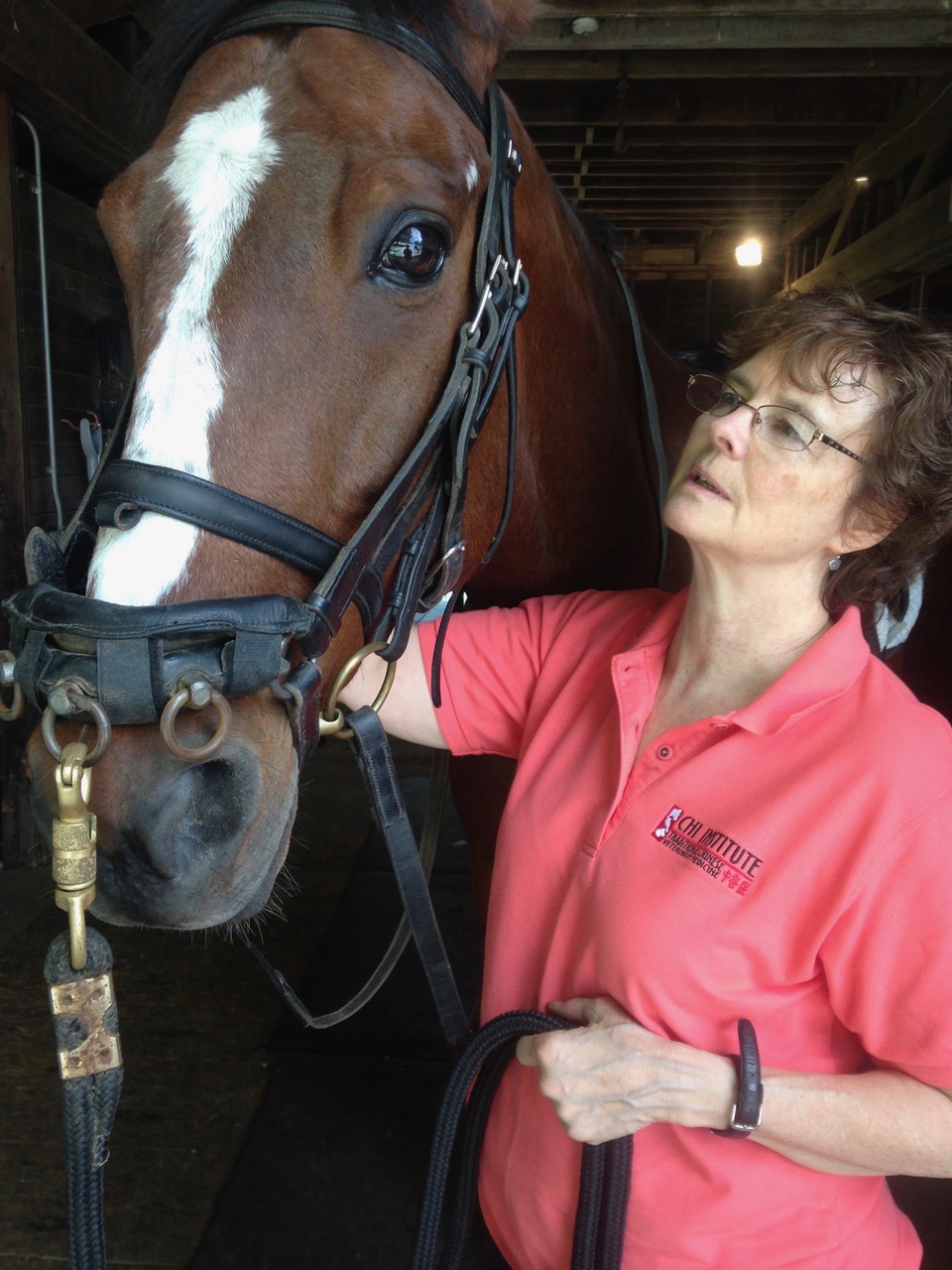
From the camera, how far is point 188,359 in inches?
37.7

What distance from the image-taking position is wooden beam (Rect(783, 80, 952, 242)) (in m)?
3.41

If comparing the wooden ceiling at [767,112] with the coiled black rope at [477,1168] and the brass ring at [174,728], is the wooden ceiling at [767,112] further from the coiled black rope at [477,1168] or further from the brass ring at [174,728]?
the coiled black rope at [477,1168]

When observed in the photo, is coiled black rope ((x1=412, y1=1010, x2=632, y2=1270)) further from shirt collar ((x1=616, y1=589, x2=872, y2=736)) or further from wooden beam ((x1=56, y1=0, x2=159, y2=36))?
wooden beam ((x1=56, y1=0, x2=159, y2=36))

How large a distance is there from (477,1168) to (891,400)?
1.20m

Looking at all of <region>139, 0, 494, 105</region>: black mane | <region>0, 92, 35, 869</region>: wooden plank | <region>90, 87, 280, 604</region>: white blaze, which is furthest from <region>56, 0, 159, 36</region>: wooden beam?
<region>90, 87, 280, 604</region>: white blaze

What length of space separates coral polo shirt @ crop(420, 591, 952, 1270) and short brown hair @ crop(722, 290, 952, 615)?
0.14 metres

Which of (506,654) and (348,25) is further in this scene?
(506,654)

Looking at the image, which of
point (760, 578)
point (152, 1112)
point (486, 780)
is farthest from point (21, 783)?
point (760, 578)

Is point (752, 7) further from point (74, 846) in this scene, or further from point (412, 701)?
point (74, 846)

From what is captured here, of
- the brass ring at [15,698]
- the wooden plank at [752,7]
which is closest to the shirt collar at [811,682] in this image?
the brass ring at [15,698]

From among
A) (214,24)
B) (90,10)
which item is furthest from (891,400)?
(90,10)

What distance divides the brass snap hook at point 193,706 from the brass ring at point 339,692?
0.24 meters

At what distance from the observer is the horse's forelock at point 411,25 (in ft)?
4.00

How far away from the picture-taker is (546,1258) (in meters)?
1.21
